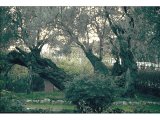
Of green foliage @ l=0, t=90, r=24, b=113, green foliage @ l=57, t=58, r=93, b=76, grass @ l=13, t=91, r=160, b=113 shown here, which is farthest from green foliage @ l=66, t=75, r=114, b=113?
green foliage @ l=0, t=90, r=24, b=113

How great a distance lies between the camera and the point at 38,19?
49.9 ft

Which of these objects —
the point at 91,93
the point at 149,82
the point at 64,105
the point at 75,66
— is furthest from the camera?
the point at 75,66

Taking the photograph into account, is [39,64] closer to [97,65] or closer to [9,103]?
[97,65]

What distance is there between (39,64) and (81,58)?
1.94 metres

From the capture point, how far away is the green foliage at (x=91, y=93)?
41.6ft

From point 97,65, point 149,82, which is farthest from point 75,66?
point 149,82

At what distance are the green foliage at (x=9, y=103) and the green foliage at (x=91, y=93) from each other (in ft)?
5.47

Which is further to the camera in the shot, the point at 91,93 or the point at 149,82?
the point at 149,82

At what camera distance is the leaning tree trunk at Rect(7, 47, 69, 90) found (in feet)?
49.9

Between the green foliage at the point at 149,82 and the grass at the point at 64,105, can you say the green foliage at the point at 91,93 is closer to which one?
the grass at the point at 64,105

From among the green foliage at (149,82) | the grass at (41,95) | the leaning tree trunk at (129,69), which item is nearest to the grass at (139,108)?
the green foliage at (149,82)

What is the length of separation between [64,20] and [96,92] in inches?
164

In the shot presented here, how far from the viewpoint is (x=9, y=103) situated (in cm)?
1248
